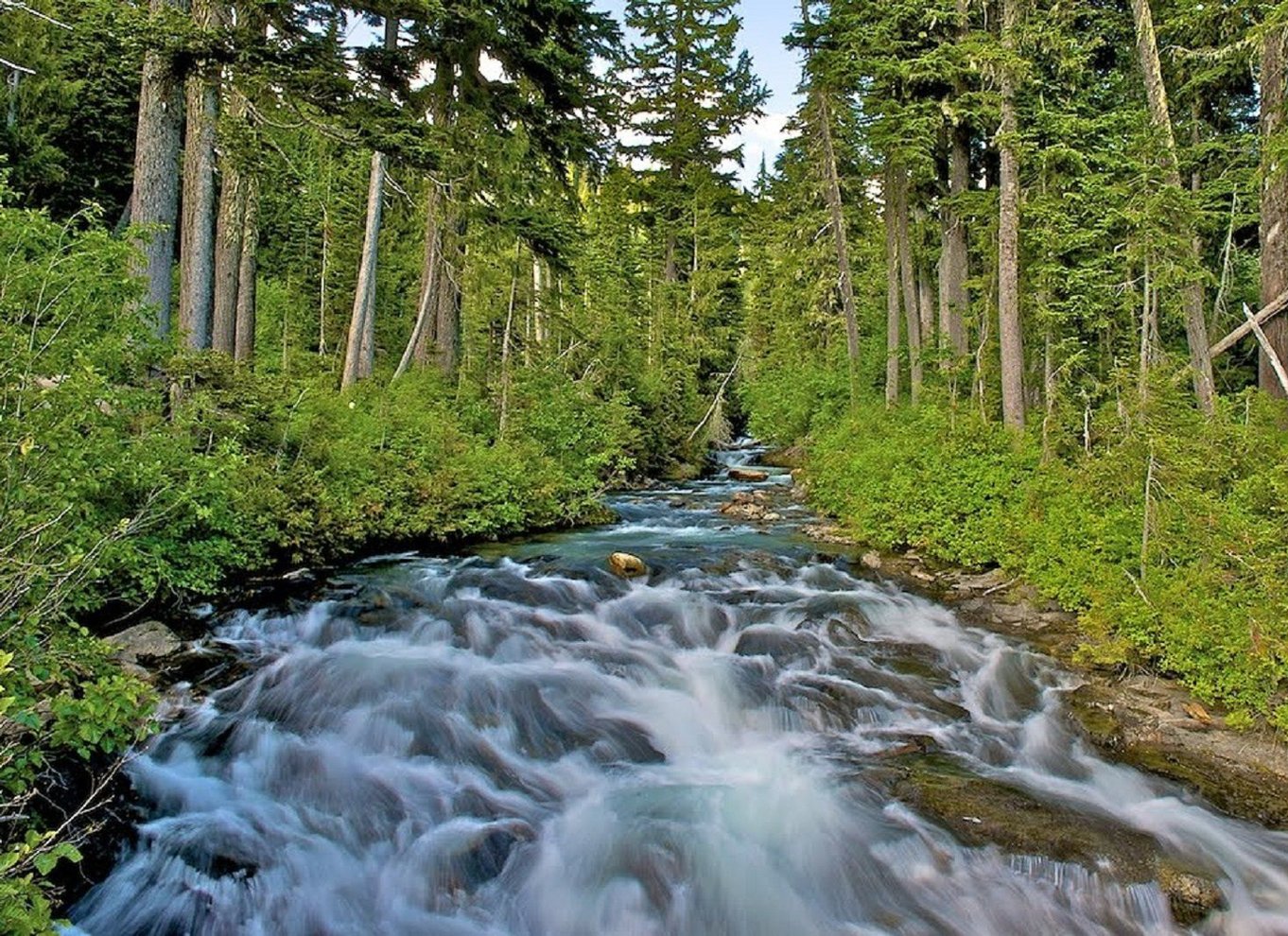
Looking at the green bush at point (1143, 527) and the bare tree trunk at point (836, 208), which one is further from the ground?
the bare tree trunk at point (836, 208)

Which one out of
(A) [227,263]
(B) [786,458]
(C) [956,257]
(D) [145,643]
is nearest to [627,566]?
(D) [145,643]

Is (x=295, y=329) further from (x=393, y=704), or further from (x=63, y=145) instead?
(x=393, y=704)

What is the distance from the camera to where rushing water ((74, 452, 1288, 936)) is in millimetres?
4816

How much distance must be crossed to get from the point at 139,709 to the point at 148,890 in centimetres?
203

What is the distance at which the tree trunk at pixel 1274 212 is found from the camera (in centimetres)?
1115

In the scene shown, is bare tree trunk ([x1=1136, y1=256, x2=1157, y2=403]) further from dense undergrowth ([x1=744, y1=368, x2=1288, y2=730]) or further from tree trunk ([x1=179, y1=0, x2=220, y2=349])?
tree trunk ([x1=179, y1=0, x2=220, y2=349])

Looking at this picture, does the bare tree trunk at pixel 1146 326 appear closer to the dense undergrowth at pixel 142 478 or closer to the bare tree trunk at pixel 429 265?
the dense undergrowth at pixel 142 478

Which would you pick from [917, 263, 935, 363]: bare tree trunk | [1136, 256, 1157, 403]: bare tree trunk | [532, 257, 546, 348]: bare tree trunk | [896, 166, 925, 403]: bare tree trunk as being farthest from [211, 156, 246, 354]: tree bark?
[917, 263, 935, 363]: bare tree trunk

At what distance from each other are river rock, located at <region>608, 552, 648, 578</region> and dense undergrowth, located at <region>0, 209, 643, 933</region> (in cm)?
264

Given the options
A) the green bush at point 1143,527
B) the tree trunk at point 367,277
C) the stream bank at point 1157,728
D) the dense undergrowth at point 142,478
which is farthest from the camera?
the tree trunk at point 367,277

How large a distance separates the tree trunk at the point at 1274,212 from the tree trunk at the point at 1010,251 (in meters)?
3.32

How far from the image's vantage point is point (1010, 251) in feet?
41.3

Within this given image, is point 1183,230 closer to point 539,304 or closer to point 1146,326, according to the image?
point 1146,326

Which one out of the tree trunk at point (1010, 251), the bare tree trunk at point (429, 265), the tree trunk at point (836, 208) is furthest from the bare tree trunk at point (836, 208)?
the bare tree trunk at point (429, 265)
